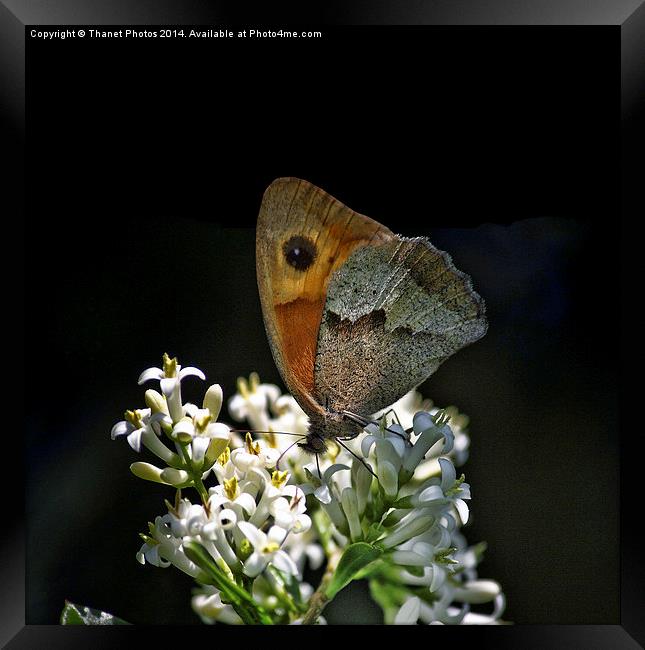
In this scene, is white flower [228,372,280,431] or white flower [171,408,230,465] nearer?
white flower [171,408,230,465]

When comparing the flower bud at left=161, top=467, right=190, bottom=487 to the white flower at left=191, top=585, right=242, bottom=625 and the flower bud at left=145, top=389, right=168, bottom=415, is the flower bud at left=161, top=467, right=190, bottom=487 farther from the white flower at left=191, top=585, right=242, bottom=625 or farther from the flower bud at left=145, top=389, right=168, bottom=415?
the white flower at left=191, top=585, right=242, bottom=625

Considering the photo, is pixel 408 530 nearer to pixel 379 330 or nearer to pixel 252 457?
pixel 252 457

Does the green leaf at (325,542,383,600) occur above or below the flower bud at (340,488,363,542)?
below

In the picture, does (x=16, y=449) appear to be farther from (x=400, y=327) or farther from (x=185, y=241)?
(x=400, y=327)

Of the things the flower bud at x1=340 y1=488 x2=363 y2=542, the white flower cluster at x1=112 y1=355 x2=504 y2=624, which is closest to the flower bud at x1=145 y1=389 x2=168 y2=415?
the white flower cluster at x1=112 y1=355 x2=504 y2=624
